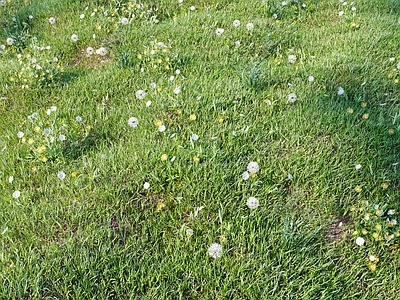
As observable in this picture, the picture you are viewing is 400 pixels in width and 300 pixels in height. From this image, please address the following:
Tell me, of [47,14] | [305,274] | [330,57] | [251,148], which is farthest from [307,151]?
[47,14]

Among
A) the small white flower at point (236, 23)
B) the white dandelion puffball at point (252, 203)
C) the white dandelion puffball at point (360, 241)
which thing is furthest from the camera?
the small white flower at point (236, 23)

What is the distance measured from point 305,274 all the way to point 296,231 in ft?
0.97

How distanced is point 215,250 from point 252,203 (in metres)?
0.42

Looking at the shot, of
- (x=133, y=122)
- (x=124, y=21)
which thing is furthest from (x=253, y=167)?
(x=124, y=21)

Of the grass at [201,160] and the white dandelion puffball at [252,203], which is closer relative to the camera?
the grass at [201,160]

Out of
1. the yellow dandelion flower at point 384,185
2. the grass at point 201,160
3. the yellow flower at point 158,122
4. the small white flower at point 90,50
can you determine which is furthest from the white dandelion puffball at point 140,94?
the yellow dandelion flower at point 384,185

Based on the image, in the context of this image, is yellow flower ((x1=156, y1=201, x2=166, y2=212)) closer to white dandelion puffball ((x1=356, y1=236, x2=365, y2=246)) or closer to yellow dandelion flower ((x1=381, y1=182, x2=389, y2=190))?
white dandelion puffball ((x1=356, y1=236, x2=365, y2=246))

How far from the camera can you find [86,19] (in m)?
4.86

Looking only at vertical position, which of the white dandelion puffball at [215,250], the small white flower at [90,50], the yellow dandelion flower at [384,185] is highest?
the small white flower at [90,50]

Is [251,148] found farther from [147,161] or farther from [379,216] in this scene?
[379,216]

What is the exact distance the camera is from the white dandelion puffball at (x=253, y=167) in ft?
9.91

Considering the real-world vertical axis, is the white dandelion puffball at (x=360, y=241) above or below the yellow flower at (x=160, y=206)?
below

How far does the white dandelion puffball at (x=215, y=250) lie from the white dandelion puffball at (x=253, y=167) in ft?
2.08

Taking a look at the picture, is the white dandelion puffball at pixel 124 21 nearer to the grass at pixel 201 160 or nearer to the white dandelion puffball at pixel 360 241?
the grass at pixel 201 160
